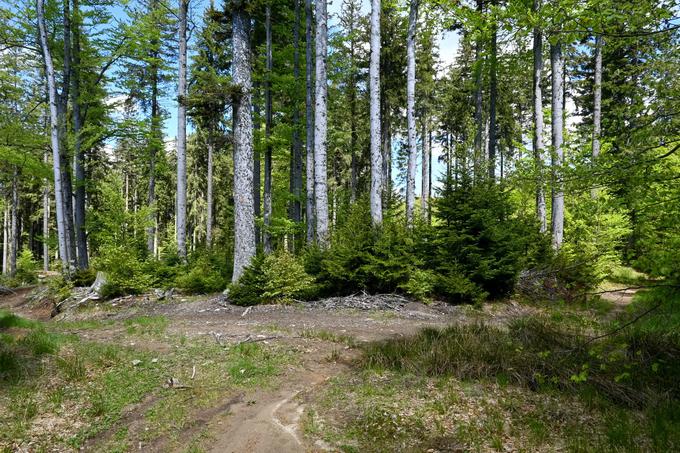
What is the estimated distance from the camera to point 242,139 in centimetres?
1172

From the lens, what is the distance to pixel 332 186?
95.9 ft

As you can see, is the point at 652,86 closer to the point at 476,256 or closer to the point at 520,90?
the point at 476,256

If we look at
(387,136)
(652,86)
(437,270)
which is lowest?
(437,270)

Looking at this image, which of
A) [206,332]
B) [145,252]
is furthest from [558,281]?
[145,252]

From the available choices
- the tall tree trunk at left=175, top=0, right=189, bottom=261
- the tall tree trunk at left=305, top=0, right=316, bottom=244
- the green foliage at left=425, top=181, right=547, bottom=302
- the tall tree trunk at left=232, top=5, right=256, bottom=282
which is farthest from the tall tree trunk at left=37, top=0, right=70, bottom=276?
the green foliage at left=425, top=181, right=547, bottom=302

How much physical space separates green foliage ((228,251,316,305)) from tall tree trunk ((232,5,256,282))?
0.85 metres

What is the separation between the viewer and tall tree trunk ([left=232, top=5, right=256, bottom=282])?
1165 cm

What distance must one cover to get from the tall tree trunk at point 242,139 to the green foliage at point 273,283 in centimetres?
85

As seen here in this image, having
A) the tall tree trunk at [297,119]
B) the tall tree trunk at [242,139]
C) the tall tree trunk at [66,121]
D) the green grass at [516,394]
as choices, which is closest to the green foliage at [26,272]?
the tall tree trunk at [66,121]

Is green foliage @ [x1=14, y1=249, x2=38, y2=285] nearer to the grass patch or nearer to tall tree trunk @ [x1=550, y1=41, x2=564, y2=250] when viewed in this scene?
the grass patch

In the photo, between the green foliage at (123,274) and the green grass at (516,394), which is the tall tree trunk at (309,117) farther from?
the green grass at (516,394)

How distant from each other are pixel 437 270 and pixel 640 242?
7492 mm

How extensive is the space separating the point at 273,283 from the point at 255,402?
6007mm

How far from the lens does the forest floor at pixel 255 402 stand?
3967 millimetres
